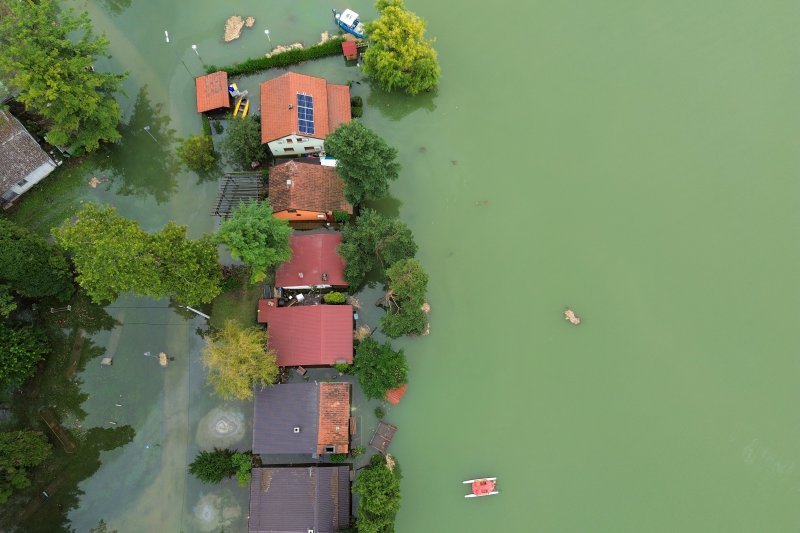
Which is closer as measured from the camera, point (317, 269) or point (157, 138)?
point (317, 269)

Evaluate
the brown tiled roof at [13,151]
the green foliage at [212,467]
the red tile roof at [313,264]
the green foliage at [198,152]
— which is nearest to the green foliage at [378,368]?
the red tile roof at [313,264]

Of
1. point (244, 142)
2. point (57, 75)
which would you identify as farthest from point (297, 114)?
point (57, 75)

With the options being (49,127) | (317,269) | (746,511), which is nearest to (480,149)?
(317,269)

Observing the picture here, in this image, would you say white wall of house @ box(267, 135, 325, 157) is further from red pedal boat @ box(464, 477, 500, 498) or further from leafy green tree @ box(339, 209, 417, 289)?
red pedal boat @ box(464, 477, 500, 498)

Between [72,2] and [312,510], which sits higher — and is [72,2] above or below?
above

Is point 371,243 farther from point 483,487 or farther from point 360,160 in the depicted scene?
point 483,487

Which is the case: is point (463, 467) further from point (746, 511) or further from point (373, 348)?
point (746, 511)

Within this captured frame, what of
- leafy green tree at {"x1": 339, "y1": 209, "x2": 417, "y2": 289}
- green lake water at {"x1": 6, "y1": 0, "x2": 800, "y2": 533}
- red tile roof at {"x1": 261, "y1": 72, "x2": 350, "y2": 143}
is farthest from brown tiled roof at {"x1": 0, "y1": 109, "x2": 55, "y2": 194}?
leafy green tree at {"x1": 339, "y1": 209, "x2": 417, "y2": 289}

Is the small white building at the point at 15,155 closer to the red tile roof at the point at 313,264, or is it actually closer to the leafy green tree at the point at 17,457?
the leafy green tree at the point at 17,457
